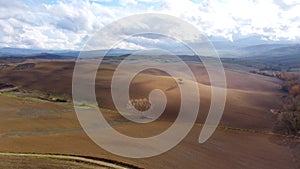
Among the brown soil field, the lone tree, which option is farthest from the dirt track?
the lone tree

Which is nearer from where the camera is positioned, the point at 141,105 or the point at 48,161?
the point at 48,161

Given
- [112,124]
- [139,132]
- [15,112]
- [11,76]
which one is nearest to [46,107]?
[15,112]

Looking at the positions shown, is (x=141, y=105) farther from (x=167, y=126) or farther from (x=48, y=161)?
(x=48, y=161)

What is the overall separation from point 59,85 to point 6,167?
2599 inches

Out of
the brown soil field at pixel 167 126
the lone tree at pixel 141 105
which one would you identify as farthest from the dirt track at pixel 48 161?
the lone tree at pixel 141 105

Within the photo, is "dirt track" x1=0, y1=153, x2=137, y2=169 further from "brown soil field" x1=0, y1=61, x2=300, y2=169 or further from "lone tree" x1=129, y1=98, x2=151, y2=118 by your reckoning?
"lone tree" x1=129, y1=98, x2=151, y2=118

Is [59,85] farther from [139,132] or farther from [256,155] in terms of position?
[256,155]

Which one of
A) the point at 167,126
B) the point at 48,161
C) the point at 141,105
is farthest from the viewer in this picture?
the point at 141,105

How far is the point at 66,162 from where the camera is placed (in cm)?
3045

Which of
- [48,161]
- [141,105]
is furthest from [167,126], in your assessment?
[48,161]

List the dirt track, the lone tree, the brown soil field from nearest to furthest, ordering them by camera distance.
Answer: the dirt track → the brown soil field → the lone tree

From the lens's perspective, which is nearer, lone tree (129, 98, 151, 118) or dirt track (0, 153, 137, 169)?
dirt track (0, 153, 137, 169)

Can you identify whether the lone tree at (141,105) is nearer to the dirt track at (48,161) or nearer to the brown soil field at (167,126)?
the brown soil field at (167,126)

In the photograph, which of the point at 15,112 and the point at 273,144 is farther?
the point at 15,112
